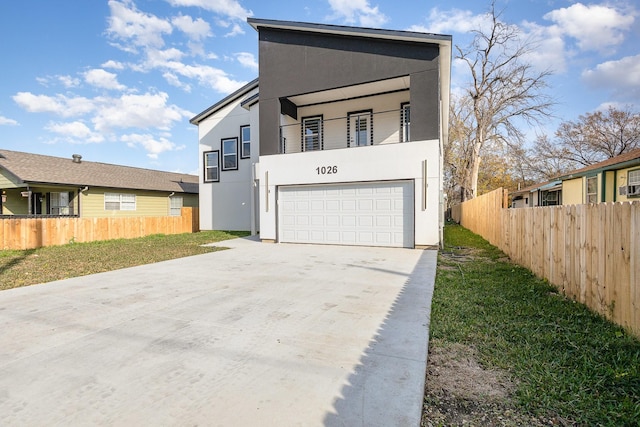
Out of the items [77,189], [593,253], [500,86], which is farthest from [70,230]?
[500,86]

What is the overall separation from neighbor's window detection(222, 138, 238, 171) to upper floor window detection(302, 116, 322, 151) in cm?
546

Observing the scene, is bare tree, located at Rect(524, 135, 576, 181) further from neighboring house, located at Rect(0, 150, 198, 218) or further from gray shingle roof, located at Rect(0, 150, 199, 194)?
neighboring house, located at Rect(0, 150, 198, 218)

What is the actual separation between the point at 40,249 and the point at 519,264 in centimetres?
1568

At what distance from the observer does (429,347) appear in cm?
313

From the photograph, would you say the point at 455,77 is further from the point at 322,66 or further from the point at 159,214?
the point at 159,214

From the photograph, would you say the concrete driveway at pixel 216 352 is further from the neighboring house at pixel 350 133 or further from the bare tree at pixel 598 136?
the bare tree at pixel 598 136

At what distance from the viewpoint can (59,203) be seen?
17.5 m

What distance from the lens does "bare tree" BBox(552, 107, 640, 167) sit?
27.5 metres

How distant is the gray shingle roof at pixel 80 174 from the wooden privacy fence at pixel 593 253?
19.7m

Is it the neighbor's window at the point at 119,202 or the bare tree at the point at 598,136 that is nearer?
the neighbor's window at the point at 119,202

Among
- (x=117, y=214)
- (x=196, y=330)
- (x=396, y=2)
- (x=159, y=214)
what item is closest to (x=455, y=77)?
(x=396, y=2)

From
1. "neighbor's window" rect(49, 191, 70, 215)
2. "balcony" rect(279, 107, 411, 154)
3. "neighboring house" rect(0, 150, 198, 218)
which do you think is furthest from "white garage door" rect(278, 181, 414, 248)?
"neighbor's window" rect(49, 191, 70, 215)

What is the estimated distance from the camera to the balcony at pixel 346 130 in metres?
12.7

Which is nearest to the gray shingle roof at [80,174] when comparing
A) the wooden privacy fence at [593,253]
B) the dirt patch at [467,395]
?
the dirt patch at [467,395]
